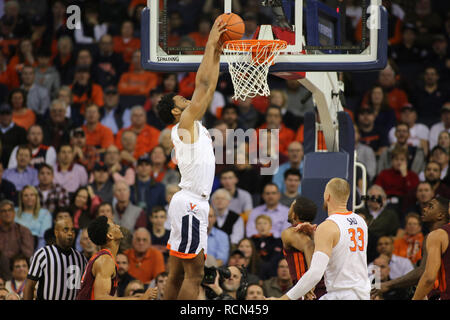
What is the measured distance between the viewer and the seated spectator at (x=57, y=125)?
12789 millimetres

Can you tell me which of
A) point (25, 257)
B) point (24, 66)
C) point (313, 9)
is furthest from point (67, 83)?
point (313, 9)

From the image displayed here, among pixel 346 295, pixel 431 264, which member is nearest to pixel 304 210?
pixel 346 295

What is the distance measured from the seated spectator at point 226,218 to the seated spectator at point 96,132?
250 cm

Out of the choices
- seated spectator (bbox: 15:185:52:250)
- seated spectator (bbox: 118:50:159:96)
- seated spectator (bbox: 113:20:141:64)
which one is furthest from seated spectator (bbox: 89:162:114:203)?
seated spectator (bbox: 113:20:141:64)

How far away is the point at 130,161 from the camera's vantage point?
12.4 meters

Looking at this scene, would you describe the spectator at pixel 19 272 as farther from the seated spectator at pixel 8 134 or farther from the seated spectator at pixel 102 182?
the seated spectator at pixel 8 134

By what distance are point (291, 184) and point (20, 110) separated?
4795mm

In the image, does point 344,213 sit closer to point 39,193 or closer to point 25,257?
point 25,257

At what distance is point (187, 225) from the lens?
6.94 meters

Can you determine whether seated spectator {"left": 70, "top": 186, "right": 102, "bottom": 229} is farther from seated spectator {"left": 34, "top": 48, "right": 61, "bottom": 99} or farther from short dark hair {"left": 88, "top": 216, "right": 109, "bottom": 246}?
short dark hair {"left": 88, "top": 216, "right": 109, "bottom": 246}

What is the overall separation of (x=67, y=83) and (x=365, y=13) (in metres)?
7.31

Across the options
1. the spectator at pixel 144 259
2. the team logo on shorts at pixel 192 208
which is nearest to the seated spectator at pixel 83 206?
the spectator at pixel 144 259

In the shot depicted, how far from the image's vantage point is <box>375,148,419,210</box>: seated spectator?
11.5 m

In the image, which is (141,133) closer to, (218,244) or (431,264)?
(218,244)
